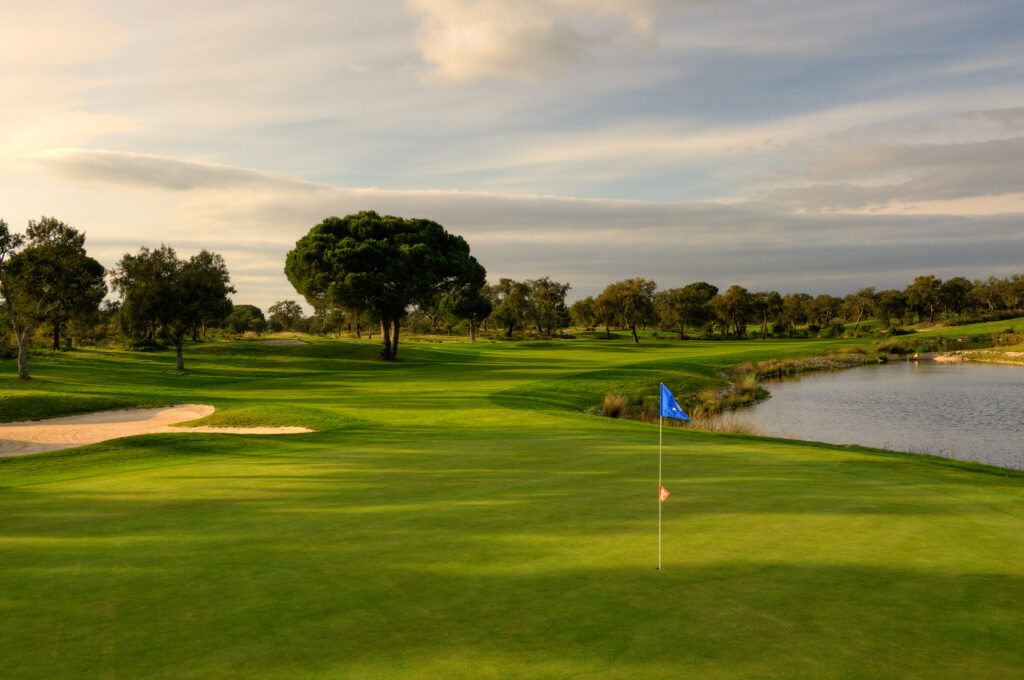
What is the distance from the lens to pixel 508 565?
307 inches

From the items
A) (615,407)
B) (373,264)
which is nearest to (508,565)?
(615,407)

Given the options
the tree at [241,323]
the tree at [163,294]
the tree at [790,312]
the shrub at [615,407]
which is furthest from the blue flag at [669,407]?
the tree at [790,312]

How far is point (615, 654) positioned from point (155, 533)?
23.8 feet

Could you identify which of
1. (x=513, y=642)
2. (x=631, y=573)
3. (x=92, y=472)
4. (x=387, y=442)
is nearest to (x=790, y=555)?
(x=631, y=573)

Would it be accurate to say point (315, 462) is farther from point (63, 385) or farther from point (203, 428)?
point (63, 385)

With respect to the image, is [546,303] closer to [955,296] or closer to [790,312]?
[790,312]

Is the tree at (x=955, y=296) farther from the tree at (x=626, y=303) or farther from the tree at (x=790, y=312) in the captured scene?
the tree at (x=626, y=303)

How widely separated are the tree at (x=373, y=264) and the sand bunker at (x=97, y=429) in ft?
86.0

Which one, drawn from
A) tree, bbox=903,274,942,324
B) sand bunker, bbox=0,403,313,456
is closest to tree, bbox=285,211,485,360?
sand bunker, bbox=0,403,313,456

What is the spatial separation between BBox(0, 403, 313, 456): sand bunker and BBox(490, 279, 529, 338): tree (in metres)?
103

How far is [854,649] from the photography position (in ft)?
18.9

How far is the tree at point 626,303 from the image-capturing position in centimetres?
10938

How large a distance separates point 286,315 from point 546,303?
253 feet

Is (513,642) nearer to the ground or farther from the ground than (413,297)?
nearer to the ground
